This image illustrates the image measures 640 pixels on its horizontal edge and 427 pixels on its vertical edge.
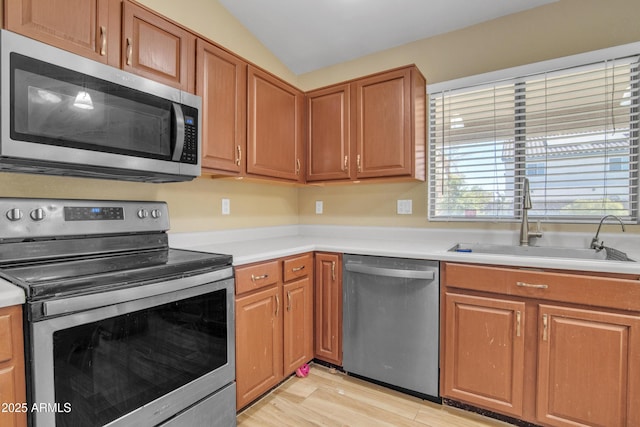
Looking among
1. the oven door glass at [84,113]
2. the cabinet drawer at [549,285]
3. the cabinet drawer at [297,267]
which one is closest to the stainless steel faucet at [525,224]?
the cabinet drawer at [549,285]

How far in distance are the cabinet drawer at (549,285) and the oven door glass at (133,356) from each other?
1.25m

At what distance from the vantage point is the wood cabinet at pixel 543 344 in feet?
4.58

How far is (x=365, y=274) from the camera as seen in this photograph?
1958 millimetres

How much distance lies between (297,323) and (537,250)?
1530 millimetres

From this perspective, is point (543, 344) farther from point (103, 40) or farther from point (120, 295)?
point (103, 40)

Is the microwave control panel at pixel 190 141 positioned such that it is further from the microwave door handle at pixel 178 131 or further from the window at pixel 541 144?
the window at pixel 541 144

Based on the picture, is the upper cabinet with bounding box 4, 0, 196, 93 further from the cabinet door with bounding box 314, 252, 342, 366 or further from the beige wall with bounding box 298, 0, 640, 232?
the beige wall with bounding box 298, 0, 640, 232

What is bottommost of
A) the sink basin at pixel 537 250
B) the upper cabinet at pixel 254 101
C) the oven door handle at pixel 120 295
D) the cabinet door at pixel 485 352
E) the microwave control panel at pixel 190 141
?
the cabinet door at pixel 485 352

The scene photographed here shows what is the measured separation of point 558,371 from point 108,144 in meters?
2.22

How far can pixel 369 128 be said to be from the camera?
7.54 feet

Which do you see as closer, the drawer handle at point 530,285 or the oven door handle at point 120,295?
the oven door handle at point 120,295

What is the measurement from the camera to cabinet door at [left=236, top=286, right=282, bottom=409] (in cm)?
165

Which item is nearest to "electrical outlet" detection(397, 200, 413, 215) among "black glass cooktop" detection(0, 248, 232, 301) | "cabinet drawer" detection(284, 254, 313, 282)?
"cabinet drawer" detection(284, 254, 313, 282)

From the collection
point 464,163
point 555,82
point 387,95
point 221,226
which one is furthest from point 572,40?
point 221,226
